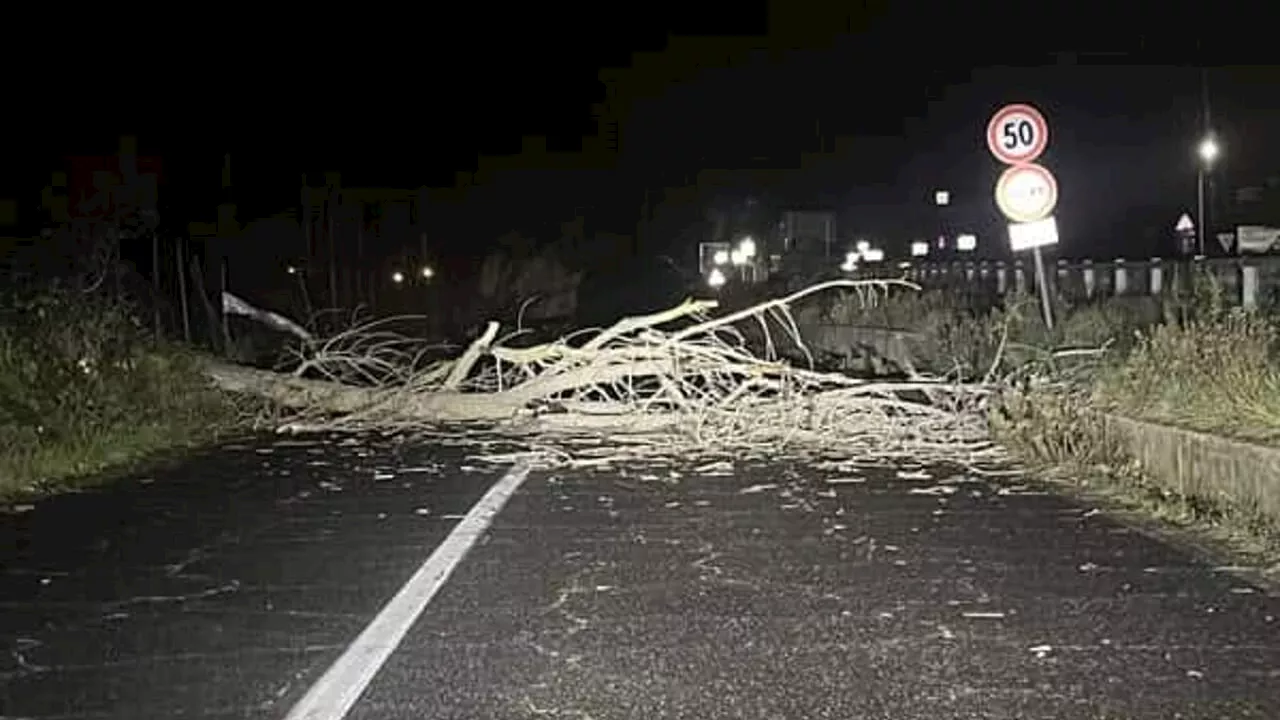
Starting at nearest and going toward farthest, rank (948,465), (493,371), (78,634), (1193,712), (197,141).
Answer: (1193,712), (78,634), (948,465), (493,371), (197,141)

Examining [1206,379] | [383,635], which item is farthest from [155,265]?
[383,635]

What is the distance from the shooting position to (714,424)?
55.2 feet

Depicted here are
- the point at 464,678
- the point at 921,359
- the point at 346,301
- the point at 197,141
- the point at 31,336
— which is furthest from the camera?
the point at 346,301

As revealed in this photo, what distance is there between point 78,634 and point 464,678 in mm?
2219

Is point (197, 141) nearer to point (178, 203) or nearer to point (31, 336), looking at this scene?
point (178, 203)

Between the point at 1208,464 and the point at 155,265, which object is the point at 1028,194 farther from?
the point at 155,265

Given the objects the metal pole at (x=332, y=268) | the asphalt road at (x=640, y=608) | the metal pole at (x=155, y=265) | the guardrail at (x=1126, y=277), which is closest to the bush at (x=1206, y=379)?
the asphalt road at (x=640, y=608)

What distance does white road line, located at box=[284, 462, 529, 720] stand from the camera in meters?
6.23

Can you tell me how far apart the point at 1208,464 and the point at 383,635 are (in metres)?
5.95

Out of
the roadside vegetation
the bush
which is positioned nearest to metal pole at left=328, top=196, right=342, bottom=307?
the roadside vegetation

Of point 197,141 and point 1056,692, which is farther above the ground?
point 197,141

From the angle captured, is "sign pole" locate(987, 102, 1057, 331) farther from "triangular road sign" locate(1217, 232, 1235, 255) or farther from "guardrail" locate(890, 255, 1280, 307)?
"triangular road sign" locate(1217, 232, 1235, 255)

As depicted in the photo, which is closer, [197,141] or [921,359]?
[921,359]

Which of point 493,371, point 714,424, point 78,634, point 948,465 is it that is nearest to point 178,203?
point 493,371
